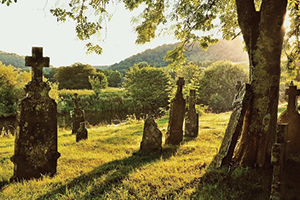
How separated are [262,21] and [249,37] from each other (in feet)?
1.47

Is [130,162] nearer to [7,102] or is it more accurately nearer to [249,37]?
[249,37]

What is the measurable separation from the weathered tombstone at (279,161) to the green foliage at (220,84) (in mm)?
32844

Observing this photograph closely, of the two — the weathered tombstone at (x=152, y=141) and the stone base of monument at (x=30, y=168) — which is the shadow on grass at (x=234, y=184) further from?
the stone base of monument at (x=30, y=168)

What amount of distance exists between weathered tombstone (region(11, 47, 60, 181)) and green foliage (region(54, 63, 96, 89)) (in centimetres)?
5936

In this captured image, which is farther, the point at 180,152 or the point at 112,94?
the point at 112,94

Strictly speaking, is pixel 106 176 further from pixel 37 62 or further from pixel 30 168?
pixel 37 62

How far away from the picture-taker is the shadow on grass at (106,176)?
Result: 3969 millimetres

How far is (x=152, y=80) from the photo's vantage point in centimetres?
4288

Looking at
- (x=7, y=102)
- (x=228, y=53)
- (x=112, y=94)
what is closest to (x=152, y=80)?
(x=112, y=94)

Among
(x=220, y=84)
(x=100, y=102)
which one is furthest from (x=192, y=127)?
(x=100, y=102)

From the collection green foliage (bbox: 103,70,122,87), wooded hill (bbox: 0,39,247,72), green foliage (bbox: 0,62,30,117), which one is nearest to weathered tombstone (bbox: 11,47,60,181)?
green foliage (bbox: 0,62,30,117)

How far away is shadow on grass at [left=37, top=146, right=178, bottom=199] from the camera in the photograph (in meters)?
3.97

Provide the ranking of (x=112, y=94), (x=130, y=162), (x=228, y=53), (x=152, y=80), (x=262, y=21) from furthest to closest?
(x=228, y=53), (x=112, y=94), (x=152, y=80), (x=130, y=162), (x=262, y=21)

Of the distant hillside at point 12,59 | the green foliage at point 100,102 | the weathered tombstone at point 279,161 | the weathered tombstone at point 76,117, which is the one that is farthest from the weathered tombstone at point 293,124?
the distant hillside at point 12,59
